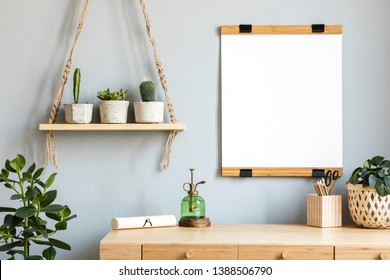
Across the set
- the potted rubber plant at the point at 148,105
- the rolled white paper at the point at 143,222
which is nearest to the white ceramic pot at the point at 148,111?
the potted rubber plant at the point at 148,105

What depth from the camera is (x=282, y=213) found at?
2953mm

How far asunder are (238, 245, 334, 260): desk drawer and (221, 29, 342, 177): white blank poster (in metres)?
0.57

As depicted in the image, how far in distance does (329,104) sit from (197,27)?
695mm

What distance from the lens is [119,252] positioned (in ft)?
8.04

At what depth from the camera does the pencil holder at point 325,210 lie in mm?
2742

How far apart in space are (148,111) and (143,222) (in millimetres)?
480

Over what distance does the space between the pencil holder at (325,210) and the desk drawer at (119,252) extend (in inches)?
31.4

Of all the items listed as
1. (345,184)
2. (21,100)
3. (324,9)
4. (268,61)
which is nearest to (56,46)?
(21,100)

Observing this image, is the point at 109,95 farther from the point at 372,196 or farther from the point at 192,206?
the point at 372,196

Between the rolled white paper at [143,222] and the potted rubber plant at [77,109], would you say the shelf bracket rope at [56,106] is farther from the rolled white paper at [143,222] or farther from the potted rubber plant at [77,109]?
the rolled white paper at [143,222]

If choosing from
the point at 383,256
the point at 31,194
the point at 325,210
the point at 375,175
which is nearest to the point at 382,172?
the point at 375,175

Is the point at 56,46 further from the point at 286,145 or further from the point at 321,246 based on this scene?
the point at 321,246

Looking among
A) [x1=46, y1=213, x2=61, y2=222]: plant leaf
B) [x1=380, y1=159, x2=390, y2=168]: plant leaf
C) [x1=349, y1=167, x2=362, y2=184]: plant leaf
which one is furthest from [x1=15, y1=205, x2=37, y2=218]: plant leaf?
[x1=380, y1=159, x2=390, y2=168]: plant leaf
